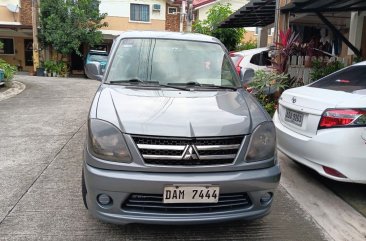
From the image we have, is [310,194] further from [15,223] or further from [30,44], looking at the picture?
[30,44]

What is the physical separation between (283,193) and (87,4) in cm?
2083

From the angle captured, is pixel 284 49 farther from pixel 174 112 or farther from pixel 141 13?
pixel 141 13

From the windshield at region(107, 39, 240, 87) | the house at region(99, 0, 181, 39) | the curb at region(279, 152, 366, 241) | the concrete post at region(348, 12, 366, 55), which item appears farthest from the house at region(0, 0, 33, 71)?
the curb at region(279, 152, 366, 241)

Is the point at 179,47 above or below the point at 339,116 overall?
above

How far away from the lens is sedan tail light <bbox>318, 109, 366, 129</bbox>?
3.83 metres

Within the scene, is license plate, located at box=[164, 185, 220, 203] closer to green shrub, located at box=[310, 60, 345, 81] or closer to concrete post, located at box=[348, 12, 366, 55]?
green shrub, located at box=[310, 60, 345, 81]

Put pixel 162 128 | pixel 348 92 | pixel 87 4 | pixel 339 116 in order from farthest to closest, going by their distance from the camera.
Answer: pixel 87 4 < pixel 348 92 < pixel 339 116 < pixel 162 128

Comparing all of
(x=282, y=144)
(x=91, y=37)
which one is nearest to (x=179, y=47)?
(x=282, y=144)

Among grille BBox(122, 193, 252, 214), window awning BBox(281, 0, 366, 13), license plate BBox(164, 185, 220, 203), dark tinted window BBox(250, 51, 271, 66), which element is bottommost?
grille BBox(122, 193, 252, 214)

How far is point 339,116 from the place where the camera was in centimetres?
390

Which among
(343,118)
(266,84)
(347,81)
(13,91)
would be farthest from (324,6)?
(13,91)

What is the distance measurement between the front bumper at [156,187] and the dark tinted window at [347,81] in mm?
2118

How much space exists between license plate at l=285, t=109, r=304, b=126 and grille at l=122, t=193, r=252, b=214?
1.67 meters

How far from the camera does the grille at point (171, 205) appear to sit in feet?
9.66
